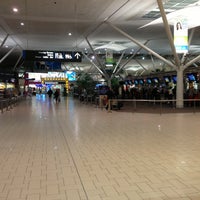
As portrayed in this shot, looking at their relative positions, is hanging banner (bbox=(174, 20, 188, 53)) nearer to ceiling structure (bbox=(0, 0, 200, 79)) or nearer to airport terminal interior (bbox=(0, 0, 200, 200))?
airport terminal interior (bbox=(0, 0, 200, 200))

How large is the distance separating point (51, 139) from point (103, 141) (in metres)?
1.70

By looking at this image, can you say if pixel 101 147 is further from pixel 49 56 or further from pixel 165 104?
pixel 49 56

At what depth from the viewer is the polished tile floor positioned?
4.81m

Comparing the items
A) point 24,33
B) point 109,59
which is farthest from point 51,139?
point 109,59

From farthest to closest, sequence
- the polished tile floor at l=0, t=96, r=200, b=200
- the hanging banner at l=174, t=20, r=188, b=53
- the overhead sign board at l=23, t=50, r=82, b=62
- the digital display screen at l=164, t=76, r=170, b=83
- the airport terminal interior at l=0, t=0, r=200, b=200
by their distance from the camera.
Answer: the digital display screen at l=164, t=76, r=170, b=83, the overhead sign board at l=23, t=50, r=82, b=62, the hanging banner at l=174, t=20, r=188, b=53, the airport terminal interior at l=0, t=0, r=200, b=200, the polished tile floor at l=0, t=96, r=200, b=200

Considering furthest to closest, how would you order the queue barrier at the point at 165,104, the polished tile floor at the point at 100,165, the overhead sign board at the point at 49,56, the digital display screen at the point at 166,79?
the digital display screen at the point at 166,79 → the overhead sign board at the point at 49,56 → the queue barrier at the point at 165,104 → the polished tile floor at the point at 100,165

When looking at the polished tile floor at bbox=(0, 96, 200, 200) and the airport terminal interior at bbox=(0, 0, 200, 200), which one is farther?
the airport terminal interior at bbox=(0, 0, 200, 200)

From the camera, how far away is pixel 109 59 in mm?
35656

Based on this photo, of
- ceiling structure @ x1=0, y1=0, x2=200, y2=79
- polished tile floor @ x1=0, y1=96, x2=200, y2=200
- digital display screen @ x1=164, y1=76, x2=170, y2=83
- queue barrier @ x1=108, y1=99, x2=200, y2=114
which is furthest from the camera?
digital display screen @ x1=164, y1=76, x2=170, y2=83

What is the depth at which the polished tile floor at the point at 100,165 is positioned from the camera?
4.81 meters

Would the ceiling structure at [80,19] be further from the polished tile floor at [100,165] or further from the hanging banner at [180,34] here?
the polished tile floor at [100,165]

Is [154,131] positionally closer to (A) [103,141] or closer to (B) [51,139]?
(A) [103,141]

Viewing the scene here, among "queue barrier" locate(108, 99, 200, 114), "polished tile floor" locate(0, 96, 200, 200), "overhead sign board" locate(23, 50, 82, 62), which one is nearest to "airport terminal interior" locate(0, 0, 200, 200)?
"polished tile floor" locate(0, 96, 200, 200)

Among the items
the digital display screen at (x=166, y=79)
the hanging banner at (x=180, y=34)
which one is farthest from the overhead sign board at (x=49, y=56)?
the hanging banner at (x=180, y=34)
